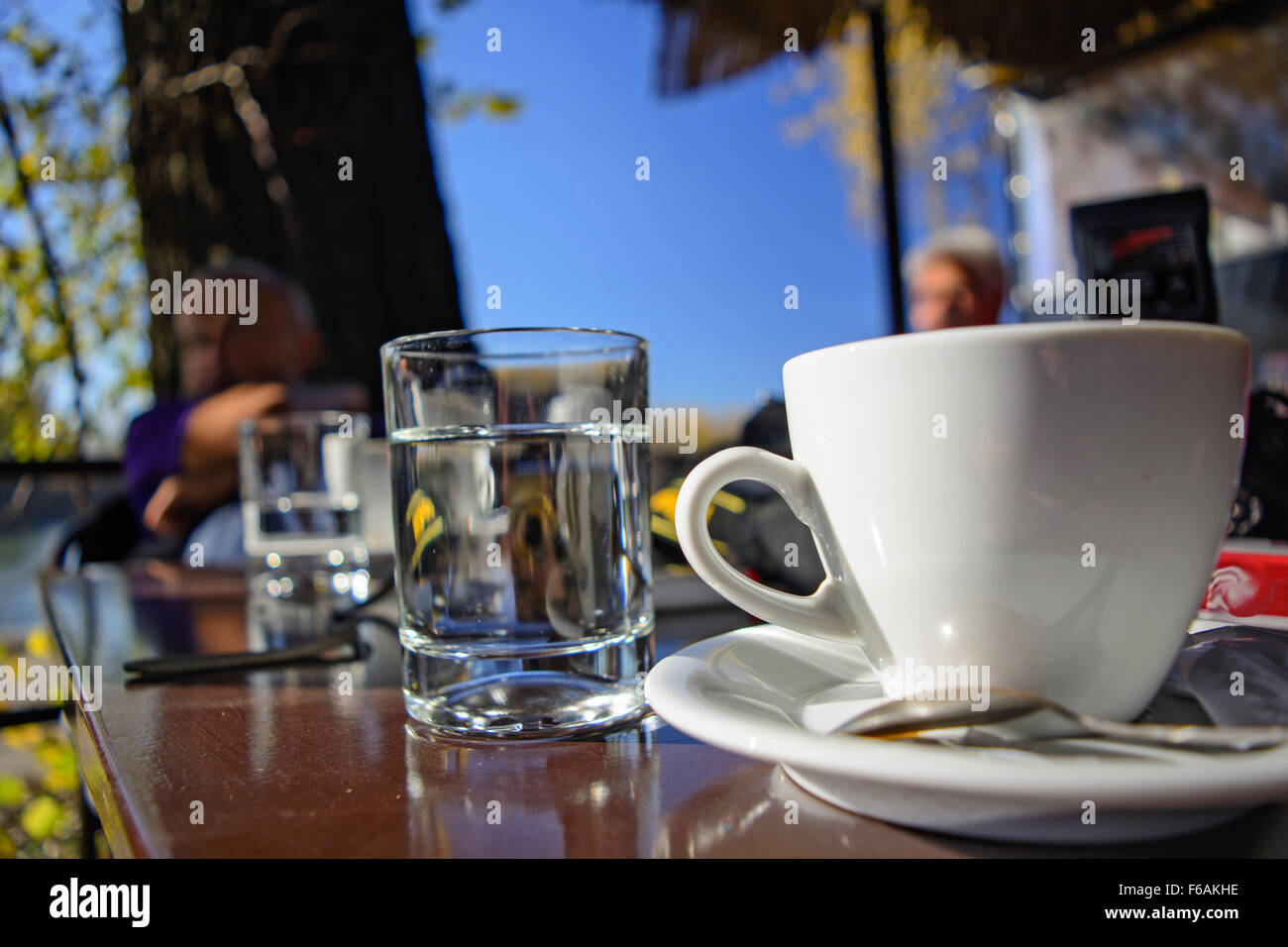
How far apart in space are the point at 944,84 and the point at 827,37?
6.45 feet

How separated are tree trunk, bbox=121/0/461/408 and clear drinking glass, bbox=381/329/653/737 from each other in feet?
6.15

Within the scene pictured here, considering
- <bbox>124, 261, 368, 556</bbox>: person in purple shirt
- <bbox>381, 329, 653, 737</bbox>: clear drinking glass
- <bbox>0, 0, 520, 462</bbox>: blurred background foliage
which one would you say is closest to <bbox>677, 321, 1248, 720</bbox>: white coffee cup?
<bbox>381, 329, 653, 737</bbox>: clear drinking glass

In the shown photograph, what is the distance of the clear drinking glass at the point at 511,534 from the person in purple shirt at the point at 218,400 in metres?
1.03

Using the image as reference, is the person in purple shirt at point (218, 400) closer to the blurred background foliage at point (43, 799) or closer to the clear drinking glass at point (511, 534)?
the blurred background foliage at point (43, 799)

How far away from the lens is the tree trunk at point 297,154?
7.15ft

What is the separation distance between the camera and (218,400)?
157cm

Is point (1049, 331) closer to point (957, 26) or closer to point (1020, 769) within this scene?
point (1020, 769)

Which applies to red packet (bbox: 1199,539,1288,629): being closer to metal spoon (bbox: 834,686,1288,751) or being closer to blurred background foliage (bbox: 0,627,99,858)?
metal spoon (bbox: 834,686,1288,751)

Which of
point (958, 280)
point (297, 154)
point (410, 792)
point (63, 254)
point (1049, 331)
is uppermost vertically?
point (297, 154)

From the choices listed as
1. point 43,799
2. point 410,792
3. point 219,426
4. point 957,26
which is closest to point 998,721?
point 410,792

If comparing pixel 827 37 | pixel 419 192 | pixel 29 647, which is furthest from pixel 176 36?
pixel 827 37

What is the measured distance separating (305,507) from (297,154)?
1692mm

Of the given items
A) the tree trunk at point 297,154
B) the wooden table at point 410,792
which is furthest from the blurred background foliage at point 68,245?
the wooden table at point 410,792

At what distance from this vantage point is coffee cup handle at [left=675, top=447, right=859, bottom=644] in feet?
1.23
